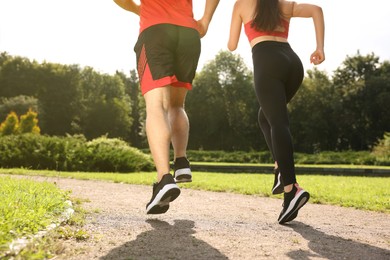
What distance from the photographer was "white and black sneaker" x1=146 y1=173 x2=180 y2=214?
3359 millimetres

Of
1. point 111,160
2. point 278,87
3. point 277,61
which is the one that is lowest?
point 111,160

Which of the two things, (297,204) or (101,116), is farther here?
(101,116)

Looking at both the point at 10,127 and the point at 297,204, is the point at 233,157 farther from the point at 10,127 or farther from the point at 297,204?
the point at 297,204

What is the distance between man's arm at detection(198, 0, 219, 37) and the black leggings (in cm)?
51

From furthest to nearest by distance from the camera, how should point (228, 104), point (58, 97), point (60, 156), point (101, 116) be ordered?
1. point (101, 116)
2. point (58, 97)
3. point (228, 104)
4. point (60, 156)

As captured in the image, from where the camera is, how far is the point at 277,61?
407cm

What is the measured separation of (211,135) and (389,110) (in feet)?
63.3

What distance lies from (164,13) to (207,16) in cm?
64

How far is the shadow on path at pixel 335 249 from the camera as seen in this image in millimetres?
2760

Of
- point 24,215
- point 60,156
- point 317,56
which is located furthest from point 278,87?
point 60,156

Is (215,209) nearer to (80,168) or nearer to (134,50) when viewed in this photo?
(134,50)

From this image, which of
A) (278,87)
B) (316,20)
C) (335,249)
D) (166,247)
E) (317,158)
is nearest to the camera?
(166,247)

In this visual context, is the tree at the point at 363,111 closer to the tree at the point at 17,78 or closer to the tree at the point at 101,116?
the tree at the point at 101,116

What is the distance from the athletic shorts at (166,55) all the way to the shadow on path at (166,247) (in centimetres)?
117
